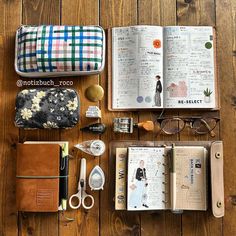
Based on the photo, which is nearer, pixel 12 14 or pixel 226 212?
pixel 226 212

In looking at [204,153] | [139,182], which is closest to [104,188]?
[139,182]

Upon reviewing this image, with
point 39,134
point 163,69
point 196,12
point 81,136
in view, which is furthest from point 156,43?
point 39,134

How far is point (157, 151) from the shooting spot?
1.25 m

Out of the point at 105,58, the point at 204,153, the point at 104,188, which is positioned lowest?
the point at 104,188

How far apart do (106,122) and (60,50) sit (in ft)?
0.96

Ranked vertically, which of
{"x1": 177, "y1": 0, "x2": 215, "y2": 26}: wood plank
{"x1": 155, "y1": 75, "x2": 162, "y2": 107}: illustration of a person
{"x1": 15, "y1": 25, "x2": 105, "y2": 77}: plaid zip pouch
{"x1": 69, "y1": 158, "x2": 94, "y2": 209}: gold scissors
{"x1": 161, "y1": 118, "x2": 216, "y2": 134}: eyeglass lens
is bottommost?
{"x1": 69, "y1": 158, "x2": 94, "y2": 209}: gold scissors

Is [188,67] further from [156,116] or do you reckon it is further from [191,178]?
[191,178]

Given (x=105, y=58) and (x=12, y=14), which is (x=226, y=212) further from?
(x=12, y=14)

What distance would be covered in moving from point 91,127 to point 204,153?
393 millimetres

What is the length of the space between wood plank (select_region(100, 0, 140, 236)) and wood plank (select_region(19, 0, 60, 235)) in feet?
0.55

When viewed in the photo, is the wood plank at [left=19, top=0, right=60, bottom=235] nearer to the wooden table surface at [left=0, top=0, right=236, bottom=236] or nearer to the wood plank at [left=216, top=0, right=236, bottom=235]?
the wooden table surface at [left=0, top=0, right=236, bottom=236]

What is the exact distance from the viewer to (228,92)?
130 cm

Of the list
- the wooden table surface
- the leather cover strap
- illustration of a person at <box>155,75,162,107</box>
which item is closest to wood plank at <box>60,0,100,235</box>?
A: the wooden table surface

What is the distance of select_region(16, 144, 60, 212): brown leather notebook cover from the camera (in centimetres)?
121
